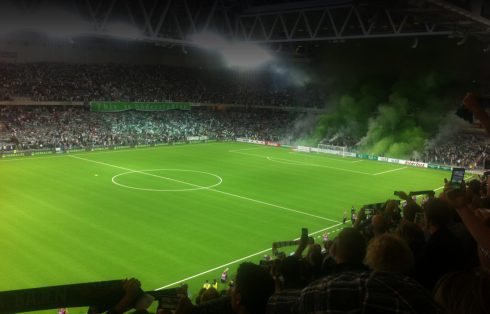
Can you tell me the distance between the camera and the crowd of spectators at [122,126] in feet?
155

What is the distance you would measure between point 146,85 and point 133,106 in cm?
726

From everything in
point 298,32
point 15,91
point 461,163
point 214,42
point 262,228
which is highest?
point 298,32

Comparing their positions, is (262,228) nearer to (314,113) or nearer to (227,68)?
(314,113)

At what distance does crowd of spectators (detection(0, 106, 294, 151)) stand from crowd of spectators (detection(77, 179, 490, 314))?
4421cm

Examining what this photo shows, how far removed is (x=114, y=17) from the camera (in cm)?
4834

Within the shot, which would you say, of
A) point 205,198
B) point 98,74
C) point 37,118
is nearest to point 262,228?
point 205,198

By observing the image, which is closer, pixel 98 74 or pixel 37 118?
pixel 37 118

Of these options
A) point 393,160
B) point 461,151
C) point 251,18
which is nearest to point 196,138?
point 251,18

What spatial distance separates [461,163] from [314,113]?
25.3 metres

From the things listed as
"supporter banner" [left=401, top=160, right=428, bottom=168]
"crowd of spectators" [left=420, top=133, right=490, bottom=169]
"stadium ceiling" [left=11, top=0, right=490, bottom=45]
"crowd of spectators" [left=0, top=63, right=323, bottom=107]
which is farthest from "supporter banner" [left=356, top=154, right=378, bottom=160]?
"crowd of spectators" [left=0, top=63, right=323, bottom=107]

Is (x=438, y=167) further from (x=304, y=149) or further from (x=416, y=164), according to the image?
(x=304, y=149)

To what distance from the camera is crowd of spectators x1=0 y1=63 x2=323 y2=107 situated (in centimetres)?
5256

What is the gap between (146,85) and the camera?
63406mm

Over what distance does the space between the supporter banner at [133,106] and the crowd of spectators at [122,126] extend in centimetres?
213
